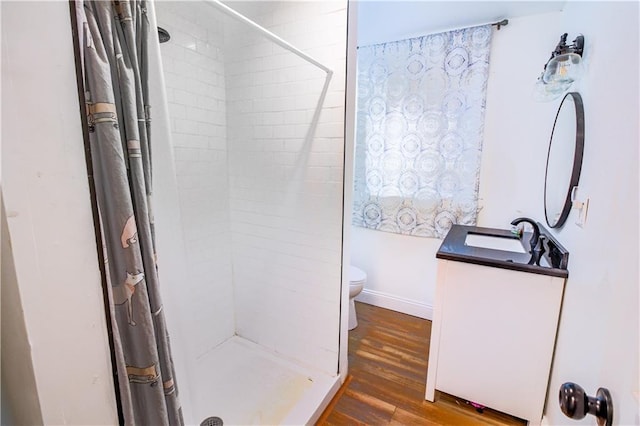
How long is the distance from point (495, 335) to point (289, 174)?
1.42 m

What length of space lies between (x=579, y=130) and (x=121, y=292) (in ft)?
6.00

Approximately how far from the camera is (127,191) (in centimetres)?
65

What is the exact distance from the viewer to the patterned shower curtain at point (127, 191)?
0.61 meters

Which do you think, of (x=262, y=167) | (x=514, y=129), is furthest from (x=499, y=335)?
(x=262, y=167)

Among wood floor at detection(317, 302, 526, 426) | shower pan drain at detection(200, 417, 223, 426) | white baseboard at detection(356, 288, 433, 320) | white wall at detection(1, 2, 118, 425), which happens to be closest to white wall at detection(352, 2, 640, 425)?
wood floor at detection(317, 302, 526, 426)

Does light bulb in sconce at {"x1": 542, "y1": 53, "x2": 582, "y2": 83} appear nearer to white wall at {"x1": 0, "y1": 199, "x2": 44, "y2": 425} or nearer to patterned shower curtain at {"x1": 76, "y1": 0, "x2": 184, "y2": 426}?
patterned shower curtain at {"x1": 76, "y1": 0, "x2": 184, "y2": 426}

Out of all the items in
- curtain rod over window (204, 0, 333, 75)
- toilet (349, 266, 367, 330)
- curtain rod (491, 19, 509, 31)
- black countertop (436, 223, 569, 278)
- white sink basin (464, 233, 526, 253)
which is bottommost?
toilet (349, 266, 367, 330)

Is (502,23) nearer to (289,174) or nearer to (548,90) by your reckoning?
(548,90)

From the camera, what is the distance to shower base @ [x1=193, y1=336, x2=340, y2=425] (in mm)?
1596

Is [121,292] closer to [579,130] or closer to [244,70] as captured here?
[244,70]

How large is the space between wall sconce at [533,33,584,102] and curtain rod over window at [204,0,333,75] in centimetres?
117

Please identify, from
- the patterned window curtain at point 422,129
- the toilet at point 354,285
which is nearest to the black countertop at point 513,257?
the patterned window curtain at point 422,129

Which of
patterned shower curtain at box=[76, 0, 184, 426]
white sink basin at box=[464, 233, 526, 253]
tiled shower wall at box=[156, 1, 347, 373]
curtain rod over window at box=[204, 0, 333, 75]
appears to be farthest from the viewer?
white sink basin at box=[464, 233, 526, 253]

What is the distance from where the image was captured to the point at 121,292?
0.67 m
